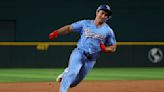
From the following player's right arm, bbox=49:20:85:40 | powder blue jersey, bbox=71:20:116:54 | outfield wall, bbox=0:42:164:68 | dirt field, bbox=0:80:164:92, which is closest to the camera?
player's right arm, bbox=49:20:85:40

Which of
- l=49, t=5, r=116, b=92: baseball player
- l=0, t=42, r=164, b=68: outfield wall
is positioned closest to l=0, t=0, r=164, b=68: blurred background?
l=0, t=42, r=164, b=68: outfield wall

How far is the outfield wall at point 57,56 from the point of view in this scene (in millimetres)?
17797

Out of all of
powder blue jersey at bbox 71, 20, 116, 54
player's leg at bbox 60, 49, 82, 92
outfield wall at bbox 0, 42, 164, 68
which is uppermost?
powder blue jersey at bbox 71, 20, 116, 54

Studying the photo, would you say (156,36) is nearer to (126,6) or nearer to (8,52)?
(126,6)

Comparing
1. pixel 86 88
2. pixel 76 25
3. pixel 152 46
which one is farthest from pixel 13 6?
pixel 76 25

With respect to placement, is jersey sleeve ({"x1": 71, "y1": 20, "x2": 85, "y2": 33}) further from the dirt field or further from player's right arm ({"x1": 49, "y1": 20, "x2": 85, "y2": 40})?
the dirt field

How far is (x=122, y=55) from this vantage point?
18.7 metres

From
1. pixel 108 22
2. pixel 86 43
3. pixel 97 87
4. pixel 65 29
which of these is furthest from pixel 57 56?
pixel 65 29

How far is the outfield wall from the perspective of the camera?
17.8 m

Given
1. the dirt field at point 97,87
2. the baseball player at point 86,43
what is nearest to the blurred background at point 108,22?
the dirt field at point 97,87

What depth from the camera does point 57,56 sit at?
1814 cm

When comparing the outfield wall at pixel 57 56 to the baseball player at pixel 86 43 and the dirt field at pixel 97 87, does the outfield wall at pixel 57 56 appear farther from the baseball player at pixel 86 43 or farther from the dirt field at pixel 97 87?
the baseball player at pixel 86 43

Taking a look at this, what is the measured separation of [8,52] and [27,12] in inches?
122

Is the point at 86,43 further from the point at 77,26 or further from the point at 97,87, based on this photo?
the point at 97,87
